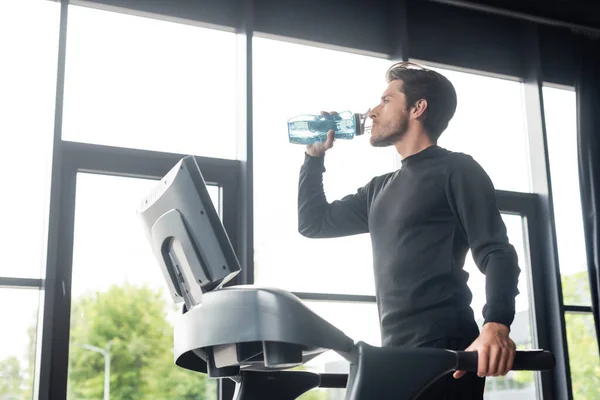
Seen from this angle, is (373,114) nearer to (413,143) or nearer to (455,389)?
(413,143)

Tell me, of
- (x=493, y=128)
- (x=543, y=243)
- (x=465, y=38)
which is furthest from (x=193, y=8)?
(x=543, y=243)

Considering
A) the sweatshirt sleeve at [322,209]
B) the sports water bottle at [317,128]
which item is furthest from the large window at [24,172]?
the sweatshirt sleeve at [322,209]

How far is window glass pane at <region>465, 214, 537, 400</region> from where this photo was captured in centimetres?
354

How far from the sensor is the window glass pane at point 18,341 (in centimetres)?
266

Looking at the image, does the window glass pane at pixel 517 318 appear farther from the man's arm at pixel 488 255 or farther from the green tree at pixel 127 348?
the man's arm at pixel 488 255

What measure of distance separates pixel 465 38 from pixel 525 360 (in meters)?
3.08

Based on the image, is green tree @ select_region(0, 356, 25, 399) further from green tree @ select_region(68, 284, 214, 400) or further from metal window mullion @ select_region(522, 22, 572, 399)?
metal window mullion @ select_region(522, 22, 572, 399)

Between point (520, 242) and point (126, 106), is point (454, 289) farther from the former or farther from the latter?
point (520, 242)

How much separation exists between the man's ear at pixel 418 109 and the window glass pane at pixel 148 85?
157cm

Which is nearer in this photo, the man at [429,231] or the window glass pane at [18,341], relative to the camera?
the man at [429,231]

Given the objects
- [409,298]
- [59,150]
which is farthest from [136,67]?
[409,298]

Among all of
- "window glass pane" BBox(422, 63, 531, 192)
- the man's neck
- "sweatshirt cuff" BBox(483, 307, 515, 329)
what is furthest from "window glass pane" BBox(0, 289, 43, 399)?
"window glass pane" BBox(422, 63, 531, 192)

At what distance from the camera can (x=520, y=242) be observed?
3.86 m

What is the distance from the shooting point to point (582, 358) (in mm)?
3801
